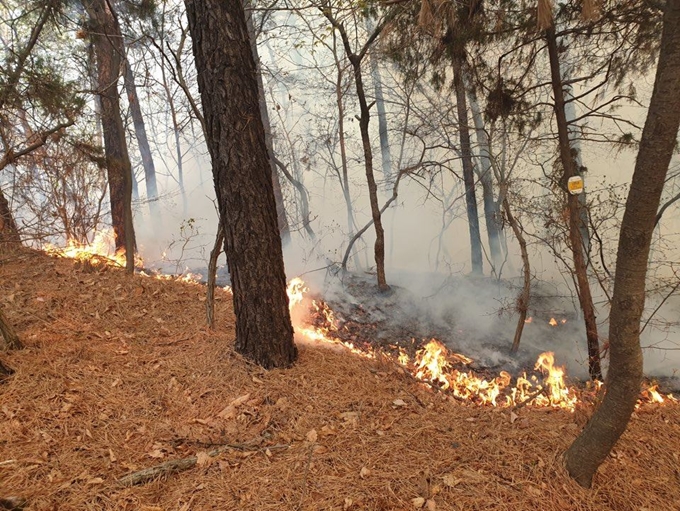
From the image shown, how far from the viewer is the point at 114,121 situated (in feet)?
22.7

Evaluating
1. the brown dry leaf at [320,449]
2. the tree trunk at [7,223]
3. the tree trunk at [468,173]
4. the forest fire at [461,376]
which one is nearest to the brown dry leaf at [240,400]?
the brown dry leaf at [320,449]

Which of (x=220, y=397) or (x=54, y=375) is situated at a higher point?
(x=54, y=375)

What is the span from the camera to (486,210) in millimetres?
11938

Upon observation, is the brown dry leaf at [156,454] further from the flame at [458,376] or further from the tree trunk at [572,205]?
the tree trunk at [572,205]

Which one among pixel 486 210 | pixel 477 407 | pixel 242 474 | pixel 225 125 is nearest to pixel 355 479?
pixel 242 474

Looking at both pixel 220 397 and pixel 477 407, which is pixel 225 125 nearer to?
pixel 220 397

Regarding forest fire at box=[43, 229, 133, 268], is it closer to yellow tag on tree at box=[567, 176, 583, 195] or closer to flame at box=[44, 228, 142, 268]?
flame at box=[44, 228, 142, 268]

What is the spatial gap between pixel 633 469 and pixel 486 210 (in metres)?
10.0

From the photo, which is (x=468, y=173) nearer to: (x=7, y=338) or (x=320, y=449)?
(x=320, y=449)

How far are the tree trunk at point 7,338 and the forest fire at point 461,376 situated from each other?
300cm

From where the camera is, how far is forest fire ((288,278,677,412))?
3.98m

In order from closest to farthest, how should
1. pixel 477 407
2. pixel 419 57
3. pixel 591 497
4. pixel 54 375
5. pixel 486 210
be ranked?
pixel 591 497 < pixel 54 375 < pixel 477 407 < pixel 419 57 < pixel 486 210

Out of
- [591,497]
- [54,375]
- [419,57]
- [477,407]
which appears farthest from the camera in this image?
[419,57]

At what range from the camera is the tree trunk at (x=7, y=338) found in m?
3.39
